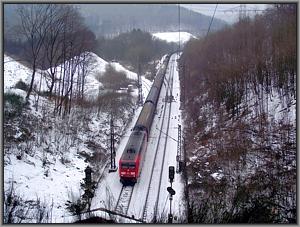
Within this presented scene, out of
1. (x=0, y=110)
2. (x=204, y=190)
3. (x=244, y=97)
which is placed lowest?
(x=204, y=190)

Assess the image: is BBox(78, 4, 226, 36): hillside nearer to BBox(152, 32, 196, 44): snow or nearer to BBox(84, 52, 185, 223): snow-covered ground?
BBox(152, 32, 196, 44): snow

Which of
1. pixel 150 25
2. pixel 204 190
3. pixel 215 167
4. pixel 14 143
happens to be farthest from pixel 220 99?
pixel 150 25

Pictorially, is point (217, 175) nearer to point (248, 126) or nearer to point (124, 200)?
point (124, 200)

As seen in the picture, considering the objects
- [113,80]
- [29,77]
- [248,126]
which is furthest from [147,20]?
[248,126]

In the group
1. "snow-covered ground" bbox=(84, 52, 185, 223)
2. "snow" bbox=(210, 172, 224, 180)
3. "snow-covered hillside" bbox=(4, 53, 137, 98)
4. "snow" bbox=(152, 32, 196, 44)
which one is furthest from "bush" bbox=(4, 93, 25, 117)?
"snow" bbox=(152, 32, 196, 44)

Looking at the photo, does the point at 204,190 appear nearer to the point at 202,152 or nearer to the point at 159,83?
the point at 202,152

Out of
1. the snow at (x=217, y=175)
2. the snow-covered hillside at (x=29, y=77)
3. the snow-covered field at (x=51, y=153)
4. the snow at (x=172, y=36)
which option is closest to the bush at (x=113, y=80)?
the snow-covered hillside at (x=29, y=77)
